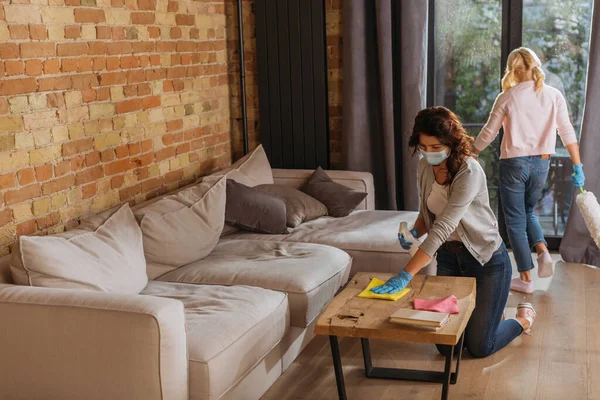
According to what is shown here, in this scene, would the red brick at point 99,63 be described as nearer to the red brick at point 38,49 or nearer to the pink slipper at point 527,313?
the red brick at point 38,49

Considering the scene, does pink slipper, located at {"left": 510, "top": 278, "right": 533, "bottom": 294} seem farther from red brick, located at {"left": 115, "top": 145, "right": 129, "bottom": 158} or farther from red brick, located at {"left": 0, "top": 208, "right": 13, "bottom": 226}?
red brick, located at {"left": 0, "top": 208, "right": 13, "bottom": 226}

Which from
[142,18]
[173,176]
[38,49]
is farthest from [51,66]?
[173,176]

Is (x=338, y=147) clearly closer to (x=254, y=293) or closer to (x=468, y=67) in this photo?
(x=468, y=67)

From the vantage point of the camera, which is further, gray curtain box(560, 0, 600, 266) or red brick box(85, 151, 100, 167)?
gray curtain box(560, 0, 600, 266)

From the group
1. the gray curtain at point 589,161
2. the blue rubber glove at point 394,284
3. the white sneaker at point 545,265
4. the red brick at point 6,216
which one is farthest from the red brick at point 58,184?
the gray curtain at point 589,161

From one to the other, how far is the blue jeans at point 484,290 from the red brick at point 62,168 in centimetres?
173

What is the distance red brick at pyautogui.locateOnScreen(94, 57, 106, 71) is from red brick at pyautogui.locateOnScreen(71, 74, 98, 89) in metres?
0.04

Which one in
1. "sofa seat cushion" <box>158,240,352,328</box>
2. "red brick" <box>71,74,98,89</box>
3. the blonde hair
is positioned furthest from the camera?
the blonde hair

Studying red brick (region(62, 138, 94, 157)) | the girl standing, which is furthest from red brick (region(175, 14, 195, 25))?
the girl standing

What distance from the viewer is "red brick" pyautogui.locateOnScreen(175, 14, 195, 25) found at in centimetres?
464

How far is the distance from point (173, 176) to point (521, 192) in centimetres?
200

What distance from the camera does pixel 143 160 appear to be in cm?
429

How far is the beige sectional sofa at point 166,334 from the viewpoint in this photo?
2666 millimetres

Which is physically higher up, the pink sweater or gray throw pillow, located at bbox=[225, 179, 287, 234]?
the pink sweater
